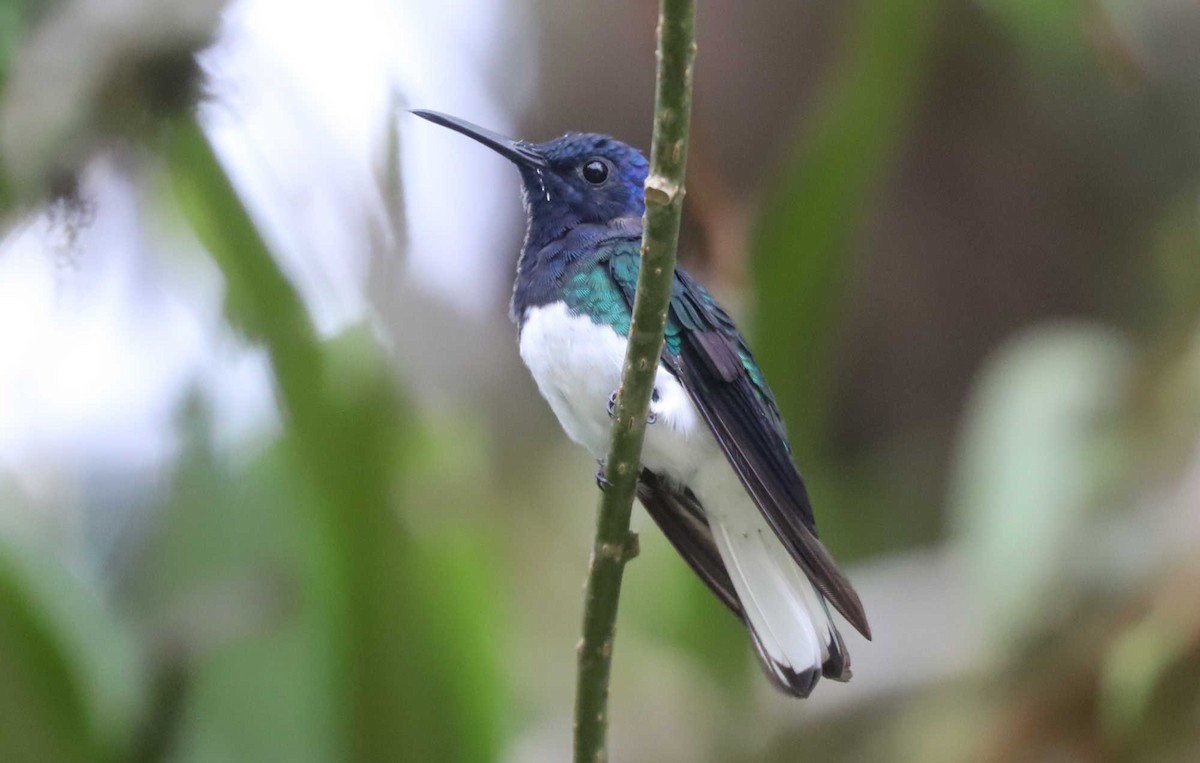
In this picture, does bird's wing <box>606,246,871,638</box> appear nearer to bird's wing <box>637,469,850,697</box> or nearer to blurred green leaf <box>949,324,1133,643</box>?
bird's wing <box>637,469,850,697</box>

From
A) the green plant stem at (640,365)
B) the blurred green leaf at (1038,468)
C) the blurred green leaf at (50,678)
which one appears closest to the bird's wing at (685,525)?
the green plant stem at (640,365)

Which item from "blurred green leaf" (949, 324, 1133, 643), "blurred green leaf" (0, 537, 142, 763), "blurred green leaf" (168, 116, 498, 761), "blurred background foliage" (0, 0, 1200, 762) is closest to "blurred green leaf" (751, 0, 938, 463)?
"blurred background foliage" (0, 0, 1200, 762)

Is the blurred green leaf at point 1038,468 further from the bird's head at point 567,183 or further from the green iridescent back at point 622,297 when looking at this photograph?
the bird's head at point 567,183

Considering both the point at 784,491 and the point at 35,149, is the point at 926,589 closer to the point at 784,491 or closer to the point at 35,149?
the point at 784,491

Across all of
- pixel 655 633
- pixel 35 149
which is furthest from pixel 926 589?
pixel 35 149

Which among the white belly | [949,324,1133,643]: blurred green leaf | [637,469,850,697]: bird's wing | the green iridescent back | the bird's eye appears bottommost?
[949,324,1133,643]: blurred green leaf

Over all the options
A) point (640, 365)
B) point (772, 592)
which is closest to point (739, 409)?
point (772, 592)
